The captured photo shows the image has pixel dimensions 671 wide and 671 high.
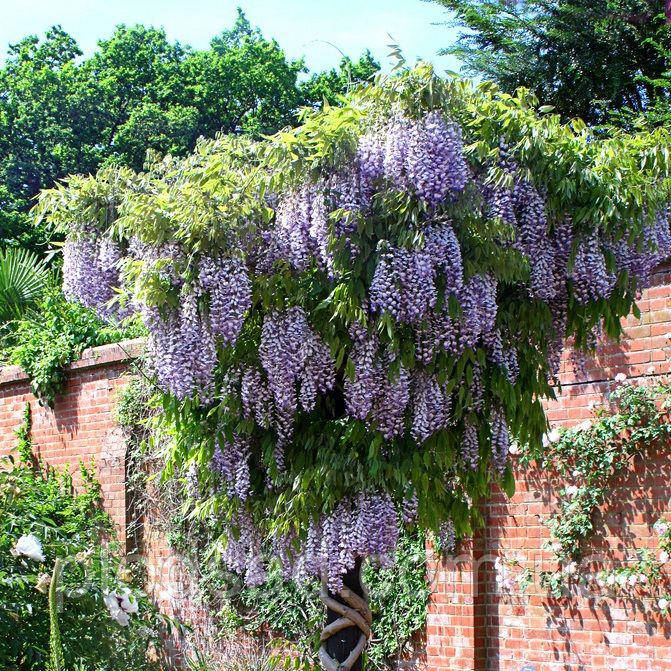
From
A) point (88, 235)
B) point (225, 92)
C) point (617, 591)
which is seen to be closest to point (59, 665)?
point (88, 235)

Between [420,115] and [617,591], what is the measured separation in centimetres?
316

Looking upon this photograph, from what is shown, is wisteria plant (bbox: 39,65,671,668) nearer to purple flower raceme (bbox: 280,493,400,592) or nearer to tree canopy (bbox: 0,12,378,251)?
purple flower raceme (bbox: 280,493,400,592)

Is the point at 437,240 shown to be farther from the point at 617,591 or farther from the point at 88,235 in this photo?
the point at 617,591

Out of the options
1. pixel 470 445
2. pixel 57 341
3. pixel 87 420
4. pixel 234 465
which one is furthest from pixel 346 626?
pixel 57 341

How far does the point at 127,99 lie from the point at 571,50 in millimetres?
13021

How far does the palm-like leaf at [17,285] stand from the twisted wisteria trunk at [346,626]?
770cm

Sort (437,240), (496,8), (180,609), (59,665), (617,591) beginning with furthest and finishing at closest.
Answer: (496,8)
(180,609)
(617,591)
(437,240)
(59,665)

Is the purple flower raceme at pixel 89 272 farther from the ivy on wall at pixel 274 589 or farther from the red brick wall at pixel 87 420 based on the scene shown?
the red brick wall at pixel 87 420

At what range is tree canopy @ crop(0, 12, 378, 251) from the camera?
69.5 feet

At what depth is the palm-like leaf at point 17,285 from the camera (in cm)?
1170

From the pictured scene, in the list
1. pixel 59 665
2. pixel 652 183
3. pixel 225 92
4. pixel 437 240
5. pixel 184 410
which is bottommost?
pixel 59 665

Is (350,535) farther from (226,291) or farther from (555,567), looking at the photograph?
(555,567)

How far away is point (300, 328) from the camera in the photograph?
4.41 meters

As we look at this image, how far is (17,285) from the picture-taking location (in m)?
11.8
